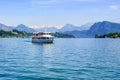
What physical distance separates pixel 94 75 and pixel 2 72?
47.9 feet

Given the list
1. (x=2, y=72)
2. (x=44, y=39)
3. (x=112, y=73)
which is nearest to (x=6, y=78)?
(x=2, y=72)

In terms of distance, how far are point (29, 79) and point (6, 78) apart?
3382mm

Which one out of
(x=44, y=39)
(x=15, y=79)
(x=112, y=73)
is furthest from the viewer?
(x=44, y=39)

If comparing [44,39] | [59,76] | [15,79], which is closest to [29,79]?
[15,79]

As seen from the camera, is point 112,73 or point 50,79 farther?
point 112,73

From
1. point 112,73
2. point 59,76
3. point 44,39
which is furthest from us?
point 44,39

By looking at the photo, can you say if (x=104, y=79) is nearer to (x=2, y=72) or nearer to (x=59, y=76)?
(x=59, y=76)

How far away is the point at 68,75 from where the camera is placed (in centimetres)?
4438

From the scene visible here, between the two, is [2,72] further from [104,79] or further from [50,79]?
[104,79]

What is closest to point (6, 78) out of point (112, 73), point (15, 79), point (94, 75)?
point (15, 79)

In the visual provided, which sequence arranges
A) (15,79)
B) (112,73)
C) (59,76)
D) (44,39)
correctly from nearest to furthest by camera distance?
(15,79) < (59,76) < (112,73) < (44,39)

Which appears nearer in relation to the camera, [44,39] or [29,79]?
[29,79]

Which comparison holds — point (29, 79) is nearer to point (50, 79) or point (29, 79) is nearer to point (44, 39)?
point (50, 79)

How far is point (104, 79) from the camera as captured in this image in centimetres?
4100
